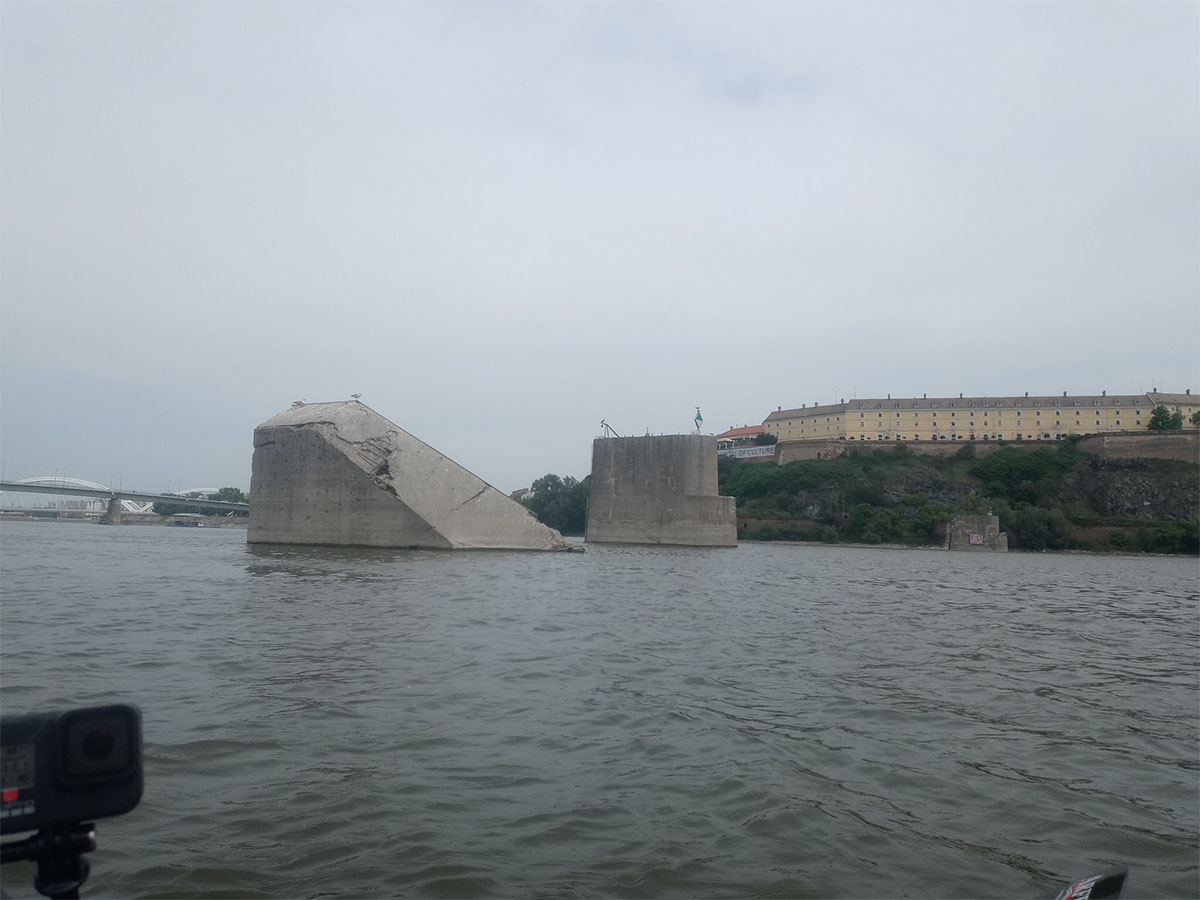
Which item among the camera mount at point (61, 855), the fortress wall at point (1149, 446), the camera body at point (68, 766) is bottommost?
the camera mount at point (61, 855)

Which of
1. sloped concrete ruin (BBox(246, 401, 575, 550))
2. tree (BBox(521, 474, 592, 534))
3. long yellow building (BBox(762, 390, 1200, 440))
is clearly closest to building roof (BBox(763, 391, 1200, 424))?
long yellow building (BBox(762, 390, 1200, 440))

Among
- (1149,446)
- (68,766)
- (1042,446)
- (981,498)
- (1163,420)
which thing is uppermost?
(1163,420)

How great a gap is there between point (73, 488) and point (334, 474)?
124ft

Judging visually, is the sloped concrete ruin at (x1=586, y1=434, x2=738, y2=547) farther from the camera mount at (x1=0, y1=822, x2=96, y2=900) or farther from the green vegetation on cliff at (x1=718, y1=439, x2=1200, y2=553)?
the camera mount at (x1=0, y1=822, x2=96, y2=900)

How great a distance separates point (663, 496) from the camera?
117 ft

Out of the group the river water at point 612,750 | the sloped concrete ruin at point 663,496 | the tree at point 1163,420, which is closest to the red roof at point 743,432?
the tree at point 1163,420

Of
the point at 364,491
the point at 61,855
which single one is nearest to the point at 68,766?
the point at 61,855

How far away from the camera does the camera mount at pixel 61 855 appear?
1248 mm

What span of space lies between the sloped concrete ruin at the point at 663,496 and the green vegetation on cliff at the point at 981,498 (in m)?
19.4

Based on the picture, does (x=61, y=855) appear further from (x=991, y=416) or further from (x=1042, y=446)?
(x=991, y=416)

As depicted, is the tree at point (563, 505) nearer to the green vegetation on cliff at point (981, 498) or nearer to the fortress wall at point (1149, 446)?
the green vegetation on cliff at point (981, 498)

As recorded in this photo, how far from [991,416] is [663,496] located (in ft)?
177

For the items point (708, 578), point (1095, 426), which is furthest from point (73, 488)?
point (1095, 426)

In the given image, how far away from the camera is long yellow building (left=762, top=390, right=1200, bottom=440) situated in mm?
73062
